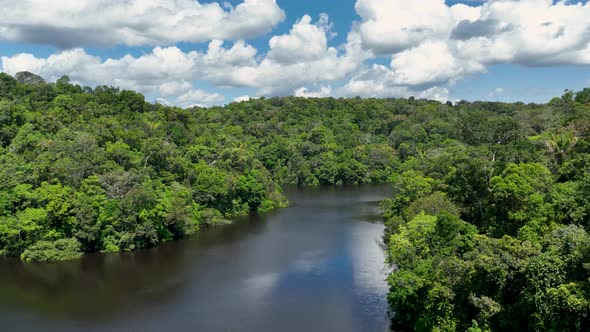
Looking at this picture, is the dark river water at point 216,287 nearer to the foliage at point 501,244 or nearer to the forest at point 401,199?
the forest at point 401,199

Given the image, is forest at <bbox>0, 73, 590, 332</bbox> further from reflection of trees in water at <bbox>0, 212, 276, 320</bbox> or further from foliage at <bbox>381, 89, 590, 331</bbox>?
reflection of trees in water at <bbox>0, 212, 276, 320</bbox>

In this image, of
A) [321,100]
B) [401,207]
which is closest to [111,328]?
[401,207]

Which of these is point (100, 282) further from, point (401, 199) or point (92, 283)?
point (401, 199)

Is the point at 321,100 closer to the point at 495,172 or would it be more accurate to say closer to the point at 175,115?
the point at 175,115

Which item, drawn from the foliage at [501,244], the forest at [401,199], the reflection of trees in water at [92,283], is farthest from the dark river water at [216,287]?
the foliage at [501,244]

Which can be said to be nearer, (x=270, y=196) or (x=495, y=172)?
(x=495, y=172)

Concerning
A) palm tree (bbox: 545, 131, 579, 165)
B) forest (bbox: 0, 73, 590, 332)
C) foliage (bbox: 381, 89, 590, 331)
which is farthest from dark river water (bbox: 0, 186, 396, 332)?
palm tree (bbox: 545, 131, 579, 165)
